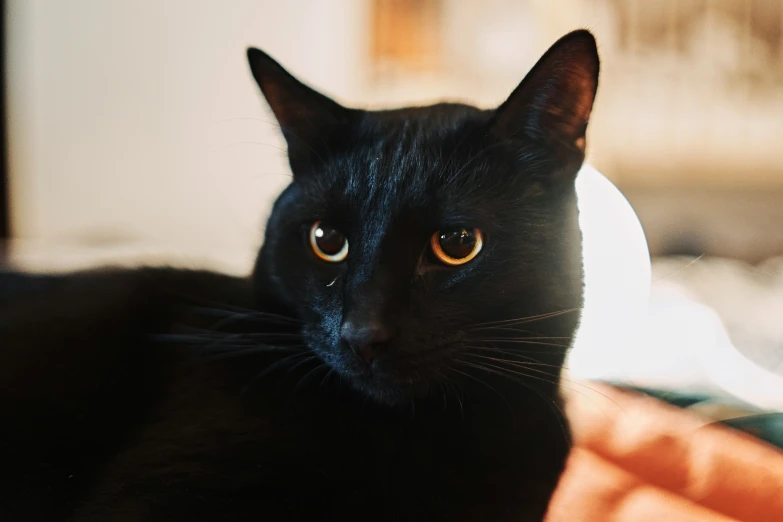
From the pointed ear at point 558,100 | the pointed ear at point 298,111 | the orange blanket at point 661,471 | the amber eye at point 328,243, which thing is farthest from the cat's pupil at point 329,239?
the orange blanket at point 661,471

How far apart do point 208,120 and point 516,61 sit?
49.0 inches

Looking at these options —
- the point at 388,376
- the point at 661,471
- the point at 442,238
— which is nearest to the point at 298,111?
the point at 442,238

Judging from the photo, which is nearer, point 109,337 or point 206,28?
point 109,337

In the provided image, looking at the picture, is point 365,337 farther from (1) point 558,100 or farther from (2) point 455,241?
(1) point 558,100

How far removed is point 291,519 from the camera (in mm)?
591

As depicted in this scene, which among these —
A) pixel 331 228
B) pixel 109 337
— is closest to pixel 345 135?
pixel 331 228

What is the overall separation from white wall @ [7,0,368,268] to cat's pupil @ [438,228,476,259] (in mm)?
1724

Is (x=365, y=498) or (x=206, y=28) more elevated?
A: (x=206, y=28)

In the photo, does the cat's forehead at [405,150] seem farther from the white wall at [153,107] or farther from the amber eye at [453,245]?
the white wall at [153,107]

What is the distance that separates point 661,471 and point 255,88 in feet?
6.58

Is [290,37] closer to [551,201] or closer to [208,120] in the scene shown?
[208,120]

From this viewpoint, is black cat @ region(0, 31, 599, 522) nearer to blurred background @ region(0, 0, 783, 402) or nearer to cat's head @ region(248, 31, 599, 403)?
cat's head @ region(248, 31, 599, 403)

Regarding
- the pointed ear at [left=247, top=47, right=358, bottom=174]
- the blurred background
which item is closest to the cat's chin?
the pointed ear at [left=247, top=47, right=358, bottom=174]

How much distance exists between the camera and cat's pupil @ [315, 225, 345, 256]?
0.71 m
